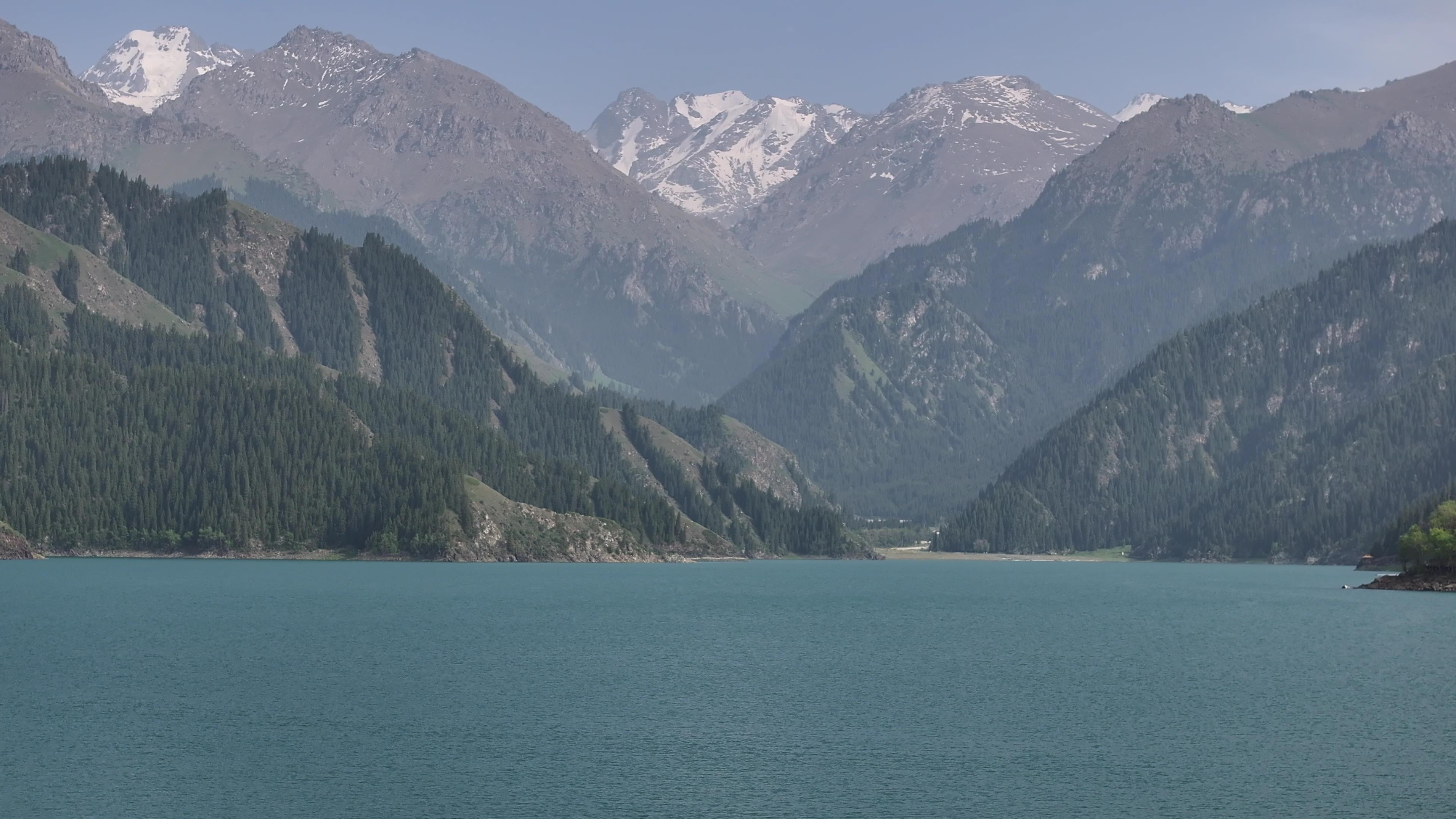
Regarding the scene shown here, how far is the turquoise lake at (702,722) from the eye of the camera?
85688 millimetres

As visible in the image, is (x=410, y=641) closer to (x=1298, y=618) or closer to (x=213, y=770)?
(x=213, y=770)

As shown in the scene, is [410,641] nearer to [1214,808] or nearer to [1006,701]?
[1006,701]

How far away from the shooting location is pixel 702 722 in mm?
108625

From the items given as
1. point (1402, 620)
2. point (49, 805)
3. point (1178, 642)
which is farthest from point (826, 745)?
point (1402, 620)

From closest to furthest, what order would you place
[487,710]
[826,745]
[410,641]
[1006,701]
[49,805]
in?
[49,805]
[826,745]
[487,710]
[1006,701]
[410,641]

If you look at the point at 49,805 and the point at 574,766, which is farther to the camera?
the point at 574,766

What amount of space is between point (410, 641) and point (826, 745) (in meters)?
64.0

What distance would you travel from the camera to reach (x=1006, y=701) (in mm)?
118875

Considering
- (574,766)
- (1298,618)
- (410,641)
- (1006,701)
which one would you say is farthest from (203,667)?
(1298,618)

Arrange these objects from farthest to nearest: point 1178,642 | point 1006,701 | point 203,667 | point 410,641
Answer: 1. point 1178,642
2. point 410,641
3. point 203,667
4. point 1006,701

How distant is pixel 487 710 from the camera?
11169 centimetres

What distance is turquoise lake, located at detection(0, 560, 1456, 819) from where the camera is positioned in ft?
281

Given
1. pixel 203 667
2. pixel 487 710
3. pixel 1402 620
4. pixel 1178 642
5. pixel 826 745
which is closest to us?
pixel 826 745

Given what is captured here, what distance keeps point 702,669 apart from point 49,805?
62.7m
